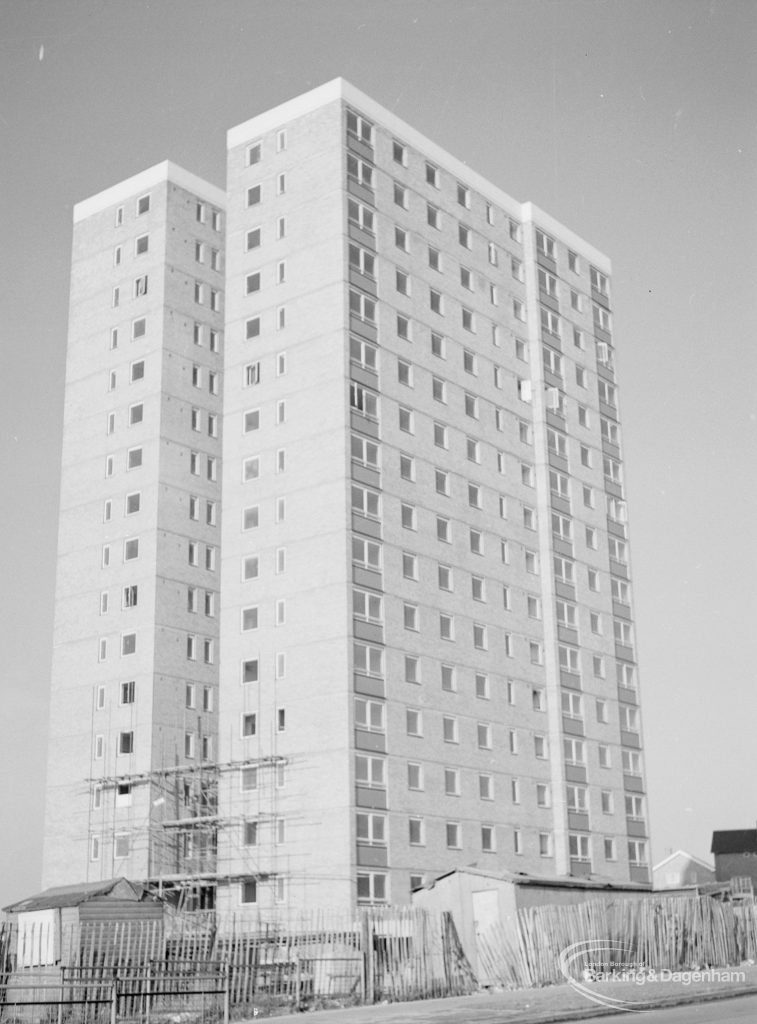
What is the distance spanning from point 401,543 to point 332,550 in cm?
439

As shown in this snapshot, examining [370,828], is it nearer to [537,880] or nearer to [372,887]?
[372,887]

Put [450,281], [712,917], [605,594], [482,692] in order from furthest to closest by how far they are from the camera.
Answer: [605,594], [450,281], [482,692], [712,917]

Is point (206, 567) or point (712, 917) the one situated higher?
point (206, 567)

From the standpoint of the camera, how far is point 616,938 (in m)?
42.6

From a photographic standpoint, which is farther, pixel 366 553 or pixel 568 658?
pixel 568 658

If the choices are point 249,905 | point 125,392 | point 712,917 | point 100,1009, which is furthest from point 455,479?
point 100,1009

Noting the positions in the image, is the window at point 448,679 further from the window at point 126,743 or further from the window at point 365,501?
the window at point 126,743

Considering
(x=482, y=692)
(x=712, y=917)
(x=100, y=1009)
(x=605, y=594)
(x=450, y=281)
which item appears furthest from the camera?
(x=605, y=594)

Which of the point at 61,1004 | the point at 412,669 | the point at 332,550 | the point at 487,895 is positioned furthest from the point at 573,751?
the point at 61,1004

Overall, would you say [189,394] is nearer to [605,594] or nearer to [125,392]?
[125,392]

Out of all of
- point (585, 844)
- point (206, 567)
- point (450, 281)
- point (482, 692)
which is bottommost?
point (585, 844)

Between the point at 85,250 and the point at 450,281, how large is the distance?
20.9 meters

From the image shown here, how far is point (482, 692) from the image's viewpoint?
68.9 metres

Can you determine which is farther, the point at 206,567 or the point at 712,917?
the point at 206,567
